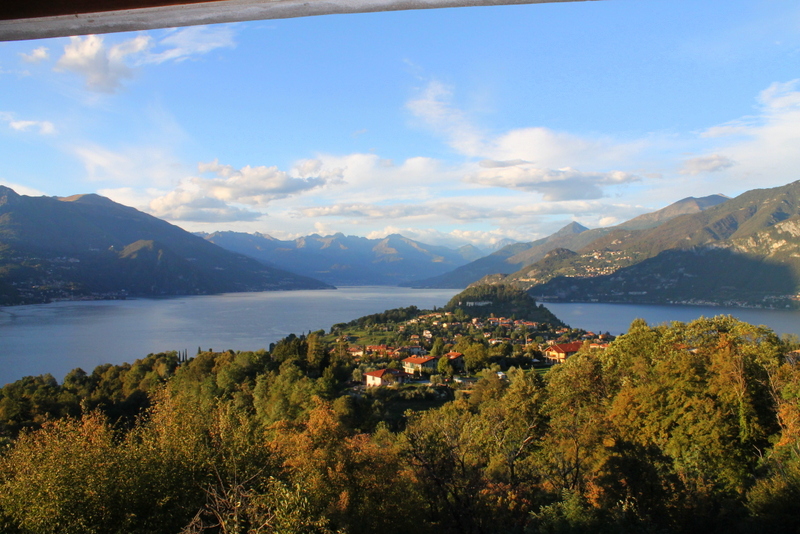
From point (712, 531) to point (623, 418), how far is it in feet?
9.96

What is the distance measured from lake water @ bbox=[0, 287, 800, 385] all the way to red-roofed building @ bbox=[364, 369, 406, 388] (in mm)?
16669

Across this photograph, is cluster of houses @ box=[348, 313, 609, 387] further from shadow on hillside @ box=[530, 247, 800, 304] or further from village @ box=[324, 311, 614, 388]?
shadow on hillside @ box=[530, 247, 800, 304]

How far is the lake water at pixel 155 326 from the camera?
116ft

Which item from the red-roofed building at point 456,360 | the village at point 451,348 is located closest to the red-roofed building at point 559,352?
the village at point 451,348

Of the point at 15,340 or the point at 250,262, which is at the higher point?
the point at 250,262

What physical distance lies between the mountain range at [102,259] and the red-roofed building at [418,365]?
63007 millimetres

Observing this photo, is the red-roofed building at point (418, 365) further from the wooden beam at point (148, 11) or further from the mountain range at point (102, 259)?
the mountain range at point (102, 259)

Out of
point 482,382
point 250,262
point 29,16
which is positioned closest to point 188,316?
point 482,382

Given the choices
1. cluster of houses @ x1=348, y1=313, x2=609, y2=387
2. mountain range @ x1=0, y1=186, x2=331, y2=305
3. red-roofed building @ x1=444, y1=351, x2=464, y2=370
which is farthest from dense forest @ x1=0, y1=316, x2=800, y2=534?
mountain range @ x1=0, y1=186, x2=331, y2=305

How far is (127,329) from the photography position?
4950cm

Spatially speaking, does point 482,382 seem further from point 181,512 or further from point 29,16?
point 29,16

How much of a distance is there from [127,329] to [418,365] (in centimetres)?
3643

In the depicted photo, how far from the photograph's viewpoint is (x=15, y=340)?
40219 millimetres

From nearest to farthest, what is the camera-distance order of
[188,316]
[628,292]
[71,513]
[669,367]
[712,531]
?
[71,513] < [712,531] < [669,367] < [188,316] < [628,292]
